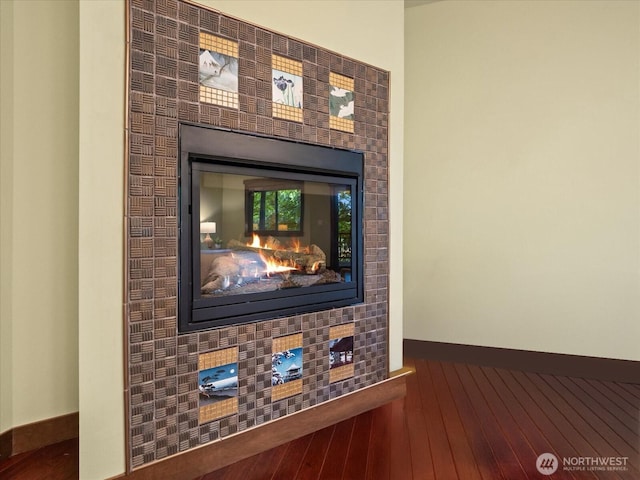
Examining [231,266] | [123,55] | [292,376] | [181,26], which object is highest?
[181,26]

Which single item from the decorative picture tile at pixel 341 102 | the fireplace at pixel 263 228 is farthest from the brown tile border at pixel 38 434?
the decorative picture tile at pixel 341 102

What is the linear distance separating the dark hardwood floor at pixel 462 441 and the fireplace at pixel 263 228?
24.8 inches

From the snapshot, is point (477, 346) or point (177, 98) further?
point (477, 346)

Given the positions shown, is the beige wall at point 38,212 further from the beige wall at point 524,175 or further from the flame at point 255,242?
the beige wall at point 524,175

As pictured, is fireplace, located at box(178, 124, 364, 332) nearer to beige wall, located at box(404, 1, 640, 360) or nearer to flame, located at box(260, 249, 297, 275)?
flame, located at box(260, 249, 297, 275)

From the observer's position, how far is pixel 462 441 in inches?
87.0

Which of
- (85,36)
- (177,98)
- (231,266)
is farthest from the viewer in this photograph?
(231,266)

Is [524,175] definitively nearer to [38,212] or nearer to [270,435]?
[270,435]

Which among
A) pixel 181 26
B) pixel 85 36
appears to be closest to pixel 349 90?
pixel 181 26

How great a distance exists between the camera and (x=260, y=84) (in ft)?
6.92

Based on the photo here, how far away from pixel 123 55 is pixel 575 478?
94.3 inches

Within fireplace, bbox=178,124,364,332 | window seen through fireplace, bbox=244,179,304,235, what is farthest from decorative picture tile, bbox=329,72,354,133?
window seen through fireplace, bbox=244,179,304,235

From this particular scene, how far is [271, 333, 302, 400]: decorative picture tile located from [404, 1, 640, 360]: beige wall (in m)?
1.69

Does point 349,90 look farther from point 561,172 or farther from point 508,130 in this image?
point 561,172
